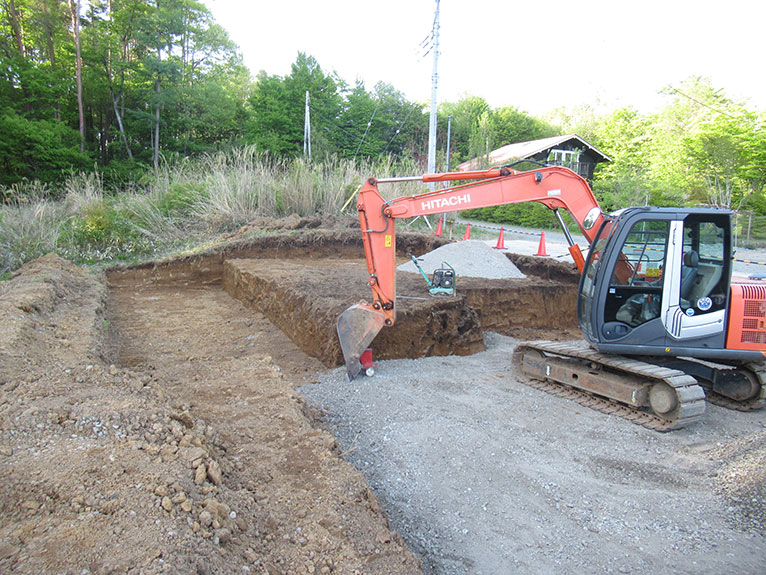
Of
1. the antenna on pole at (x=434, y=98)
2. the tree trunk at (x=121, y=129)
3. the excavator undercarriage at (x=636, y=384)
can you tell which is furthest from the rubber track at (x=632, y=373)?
the tree trunk at (x=121, y=129)

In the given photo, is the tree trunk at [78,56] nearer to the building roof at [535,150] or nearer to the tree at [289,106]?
the tree at [289,106]

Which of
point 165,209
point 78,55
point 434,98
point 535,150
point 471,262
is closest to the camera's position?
point 471,262

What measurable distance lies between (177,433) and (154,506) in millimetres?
782

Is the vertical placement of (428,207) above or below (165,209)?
below

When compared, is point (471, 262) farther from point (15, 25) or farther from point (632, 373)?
point (15, 25)

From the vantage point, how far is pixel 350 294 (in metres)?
7.12

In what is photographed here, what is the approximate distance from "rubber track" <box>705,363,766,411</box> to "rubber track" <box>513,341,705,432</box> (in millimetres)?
760

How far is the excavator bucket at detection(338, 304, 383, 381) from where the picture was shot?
5434mm

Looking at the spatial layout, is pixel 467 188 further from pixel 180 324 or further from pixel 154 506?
pixel 180 324

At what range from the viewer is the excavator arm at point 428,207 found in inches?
206

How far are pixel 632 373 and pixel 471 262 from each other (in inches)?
191

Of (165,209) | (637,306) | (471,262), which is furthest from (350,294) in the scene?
(165,209)

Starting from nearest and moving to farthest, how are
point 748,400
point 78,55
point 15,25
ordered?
point 748,400
point 15,25
point 78,55

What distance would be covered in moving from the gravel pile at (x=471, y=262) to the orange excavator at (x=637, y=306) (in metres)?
3.75
